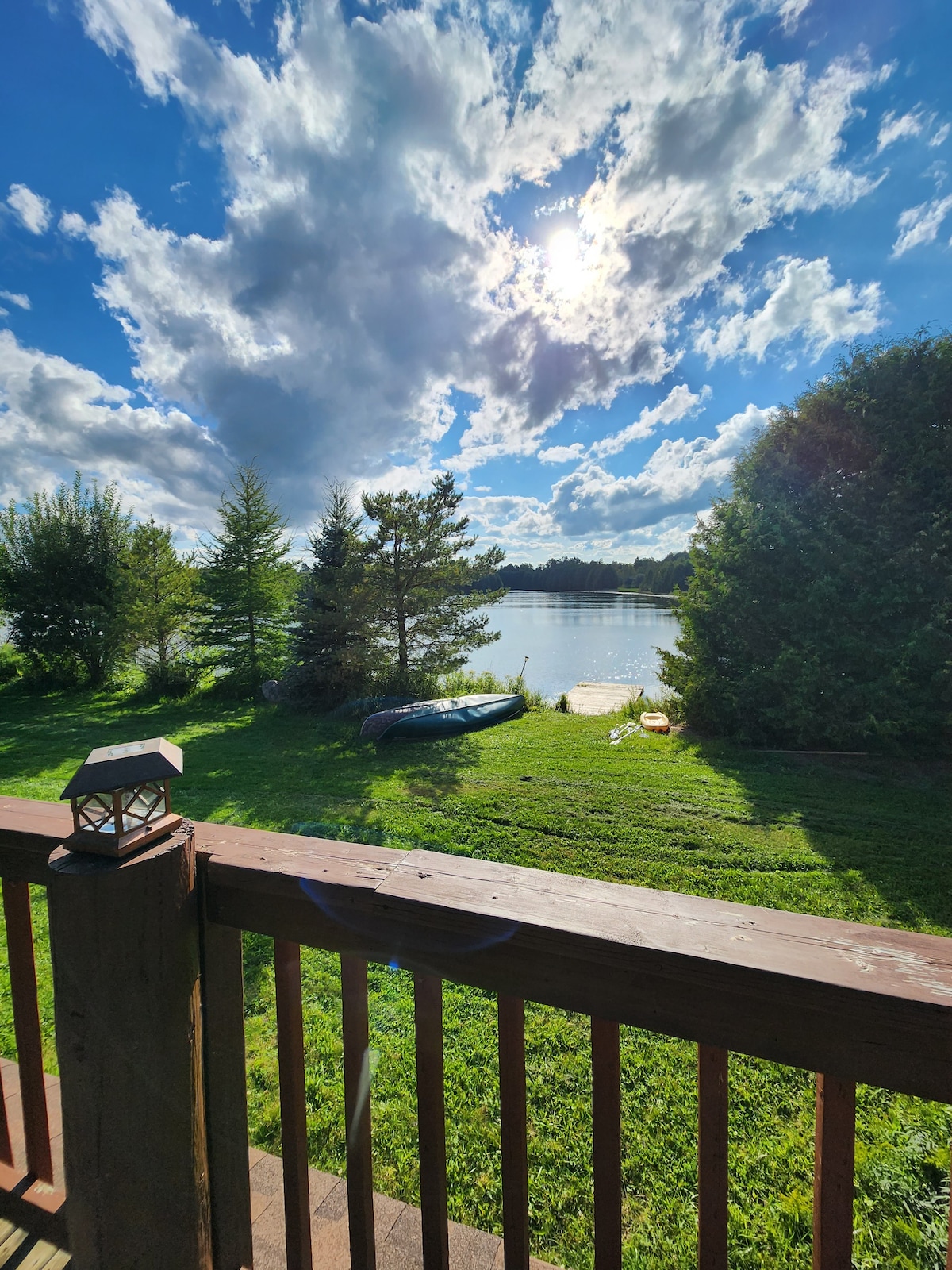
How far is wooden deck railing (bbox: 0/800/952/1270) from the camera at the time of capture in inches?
22.7

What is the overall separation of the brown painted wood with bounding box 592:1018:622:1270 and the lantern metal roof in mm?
713

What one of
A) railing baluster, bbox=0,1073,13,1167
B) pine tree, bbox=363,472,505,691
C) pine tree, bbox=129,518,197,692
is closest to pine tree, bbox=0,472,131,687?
pine tree, bbox=129,518,197,692

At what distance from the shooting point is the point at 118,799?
0.75 metres

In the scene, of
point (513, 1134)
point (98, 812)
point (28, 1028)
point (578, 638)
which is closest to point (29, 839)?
point (98, 812)

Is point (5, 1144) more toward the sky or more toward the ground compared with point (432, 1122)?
more toward the ground

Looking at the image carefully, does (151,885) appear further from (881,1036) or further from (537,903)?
(881,1036)

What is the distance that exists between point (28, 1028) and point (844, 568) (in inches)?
298

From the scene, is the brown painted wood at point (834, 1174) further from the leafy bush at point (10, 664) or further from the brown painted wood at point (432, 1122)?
the leafy bush at point (10, 664)

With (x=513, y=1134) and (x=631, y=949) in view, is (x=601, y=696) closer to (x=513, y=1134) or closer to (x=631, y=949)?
(x=513, y=1134)

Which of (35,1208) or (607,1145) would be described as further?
(35,1208)

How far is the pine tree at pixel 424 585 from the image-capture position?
9.56 meters

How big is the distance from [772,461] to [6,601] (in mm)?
15953

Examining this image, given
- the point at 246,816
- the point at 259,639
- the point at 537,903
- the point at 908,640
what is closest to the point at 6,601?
the point at 259,639

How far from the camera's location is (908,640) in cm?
582
